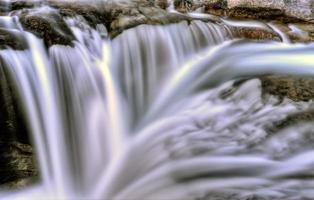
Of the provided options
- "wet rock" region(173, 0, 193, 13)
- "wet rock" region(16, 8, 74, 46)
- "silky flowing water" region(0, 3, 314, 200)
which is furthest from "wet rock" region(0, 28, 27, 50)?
"wet rock" region(173, 0, 193, 13)

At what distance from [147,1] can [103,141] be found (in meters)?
2.71

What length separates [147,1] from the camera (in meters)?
6.38

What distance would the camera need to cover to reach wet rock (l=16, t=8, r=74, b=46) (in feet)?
15.8

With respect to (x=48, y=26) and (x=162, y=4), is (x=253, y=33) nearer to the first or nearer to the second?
(x=162, y=4)

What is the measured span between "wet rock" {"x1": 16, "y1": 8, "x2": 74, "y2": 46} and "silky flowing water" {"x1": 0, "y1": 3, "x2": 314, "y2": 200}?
0.37 ft

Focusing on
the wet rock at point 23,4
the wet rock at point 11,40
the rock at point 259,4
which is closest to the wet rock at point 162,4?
the rock at point 259,4

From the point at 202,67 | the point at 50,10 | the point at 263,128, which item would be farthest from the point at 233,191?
the point at 50,10

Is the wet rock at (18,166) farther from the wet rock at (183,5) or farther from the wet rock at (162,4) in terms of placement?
the wet rock at (183,5)

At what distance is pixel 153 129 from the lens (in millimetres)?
4359

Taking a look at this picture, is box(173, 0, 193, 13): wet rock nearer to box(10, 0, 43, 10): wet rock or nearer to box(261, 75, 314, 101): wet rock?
box(10, 0, 43, 10): wet rock

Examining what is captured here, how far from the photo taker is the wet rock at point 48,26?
4.81 m

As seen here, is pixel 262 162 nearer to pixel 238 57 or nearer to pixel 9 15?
pixel 238 57

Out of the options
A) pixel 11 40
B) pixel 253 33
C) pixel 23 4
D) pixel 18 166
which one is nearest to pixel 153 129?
pixel 18 166

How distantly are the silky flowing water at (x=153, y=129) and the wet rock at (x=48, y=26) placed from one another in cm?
11
